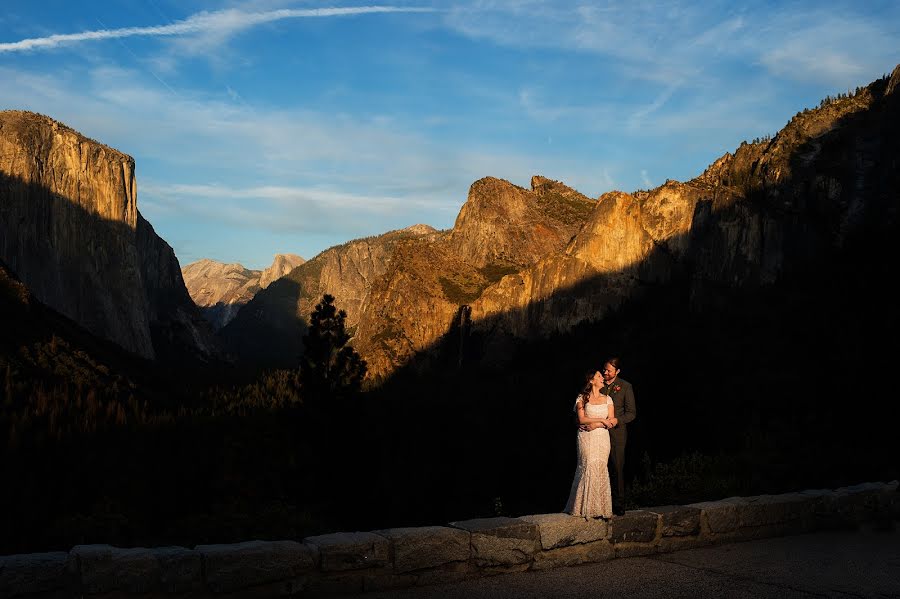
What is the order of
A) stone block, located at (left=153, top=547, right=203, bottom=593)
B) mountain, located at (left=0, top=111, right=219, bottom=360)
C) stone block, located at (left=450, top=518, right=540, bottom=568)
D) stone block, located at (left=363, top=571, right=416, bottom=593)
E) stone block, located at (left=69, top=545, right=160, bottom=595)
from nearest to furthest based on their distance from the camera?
stone block, located at (left=69, top=545, right=160, bottom=595)
stone block, located at (left=153, top=547, right=203, bottom=593)
stone block, located at (left=363, top=571, right=416, bottom=593)
stone block, located at (left=450, top=518, right=540, bottom=568)
mountain, located at (left=0, top=111, right=219, bottom=360)

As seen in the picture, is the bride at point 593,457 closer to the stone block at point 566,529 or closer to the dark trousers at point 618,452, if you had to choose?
the stone block at point 566,529

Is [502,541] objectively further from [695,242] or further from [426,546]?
[695,242]

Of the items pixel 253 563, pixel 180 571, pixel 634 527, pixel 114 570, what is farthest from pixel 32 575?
pixel 634 527

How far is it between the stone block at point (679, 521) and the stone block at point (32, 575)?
26.1 ft

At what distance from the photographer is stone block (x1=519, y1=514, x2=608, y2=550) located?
10.2 metres

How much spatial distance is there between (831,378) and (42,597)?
33229 mm

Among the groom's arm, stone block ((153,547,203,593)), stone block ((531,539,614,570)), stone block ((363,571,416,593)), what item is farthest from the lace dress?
stone block ((153,547,203,593))

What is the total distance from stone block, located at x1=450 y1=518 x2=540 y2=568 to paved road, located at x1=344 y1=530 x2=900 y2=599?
226mm

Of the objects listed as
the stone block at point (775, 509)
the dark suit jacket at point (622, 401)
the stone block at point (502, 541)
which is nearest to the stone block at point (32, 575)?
the stone block at point (502, 541)

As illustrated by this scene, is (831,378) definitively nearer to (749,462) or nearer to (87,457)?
(749,462)

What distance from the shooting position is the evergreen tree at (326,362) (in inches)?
1351

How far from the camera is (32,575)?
755 centimetres

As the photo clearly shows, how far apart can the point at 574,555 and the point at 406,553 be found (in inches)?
105

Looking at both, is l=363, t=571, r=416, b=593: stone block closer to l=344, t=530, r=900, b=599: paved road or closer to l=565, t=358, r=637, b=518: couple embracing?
l=344, t=530, r=900, b=599: paved road
